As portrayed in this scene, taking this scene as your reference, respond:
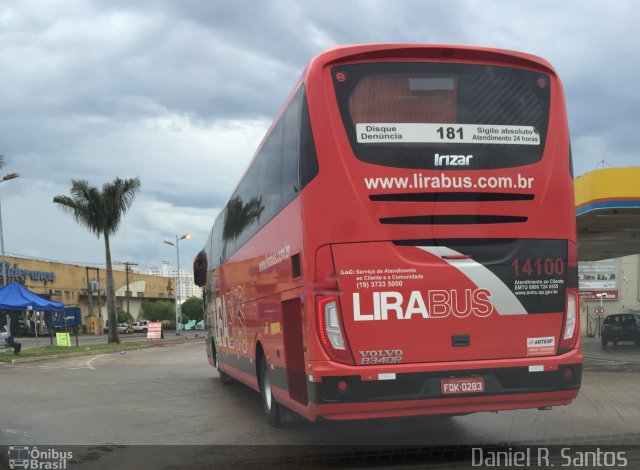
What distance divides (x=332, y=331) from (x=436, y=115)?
2.40m

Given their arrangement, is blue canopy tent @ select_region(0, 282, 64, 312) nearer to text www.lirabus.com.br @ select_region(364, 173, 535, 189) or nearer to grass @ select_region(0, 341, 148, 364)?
grass @ select_region(0, 341, 148, 364)

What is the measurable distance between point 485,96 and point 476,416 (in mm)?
4846

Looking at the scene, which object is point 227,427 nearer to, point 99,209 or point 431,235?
point 431,235

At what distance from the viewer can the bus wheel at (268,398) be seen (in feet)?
30.7

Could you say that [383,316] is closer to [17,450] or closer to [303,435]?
[303,435]

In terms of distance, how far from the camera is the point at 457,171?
23.0ft

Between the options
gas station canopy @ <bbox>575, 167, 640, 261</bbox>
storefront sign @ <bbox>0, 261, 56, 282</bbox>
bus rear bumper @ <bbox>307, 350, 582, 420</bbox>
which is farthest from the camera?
storefront sign @ <bbox>0, 261, 56, 282</bbox>

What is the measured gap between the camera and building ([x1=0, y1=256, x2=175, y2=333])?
68188 mm

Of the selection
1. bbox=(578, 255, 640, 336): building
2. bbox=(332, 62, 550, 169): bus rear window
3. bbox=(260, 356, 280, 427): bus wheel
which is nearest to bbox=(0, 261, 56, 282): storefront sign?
bbox=(578, 255, 640, 336): building

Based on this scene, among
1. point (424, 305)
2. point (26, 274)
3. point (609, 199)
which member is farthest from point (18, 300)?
point (26, 274)

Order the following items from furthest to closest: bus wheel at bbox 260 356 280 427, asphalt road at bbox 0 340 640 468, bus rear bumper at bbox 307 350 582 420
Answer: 1. bus wheel at bbox 260 356 280 427
2. asphalt road at bbox 0 340 640 468
3. bus rear bumper at bbox 307 350 582 420

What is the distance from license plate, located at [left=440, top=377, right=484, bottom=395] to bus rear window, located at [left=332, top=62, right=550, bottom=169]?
6.88ft

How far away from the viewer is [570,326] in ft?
23.8

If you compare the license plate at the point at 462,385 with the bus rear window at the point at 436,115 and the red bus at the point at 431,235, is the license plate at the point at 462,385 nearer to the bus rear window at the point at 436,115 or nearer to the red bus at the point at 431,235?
the red bus at the point at 431,235
